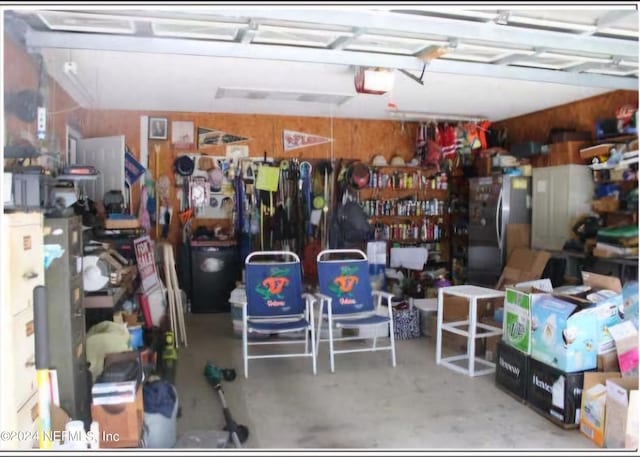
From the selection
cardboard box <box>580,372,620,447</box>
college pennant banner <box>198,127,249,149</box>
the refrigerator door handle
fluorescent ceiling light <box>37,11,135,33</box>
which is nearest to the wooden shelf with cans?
the refrigerator door handle

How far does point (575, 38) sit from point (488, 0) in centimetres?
168

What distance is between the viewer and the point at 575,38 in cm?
326

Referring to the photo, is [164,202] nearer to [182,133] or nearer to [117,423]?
[182,133]

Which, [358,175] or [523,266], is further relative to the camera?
[358,175]

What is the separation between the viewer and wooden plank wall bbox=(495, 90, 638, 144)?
5207 mm

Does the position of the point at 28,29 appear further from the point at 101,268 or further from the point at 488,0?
the point at 488,0

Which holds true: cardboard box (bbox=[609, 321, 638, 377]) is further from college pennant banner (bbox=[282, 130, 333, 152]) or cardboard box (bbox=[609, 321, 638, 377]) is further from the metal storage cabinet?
college pennant banner (bbox=[282, 130, 333, 152])

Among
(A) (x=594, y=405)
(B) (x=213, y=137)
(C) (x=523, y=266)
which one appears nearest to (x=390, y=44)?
(A) (x=594, y=405)

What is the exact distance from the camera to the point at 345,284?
460 cm

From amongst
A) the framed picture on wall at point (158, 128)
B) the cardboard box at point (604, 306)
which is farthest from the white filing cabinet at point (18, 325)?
the framed picture on wall at point (158, 128)

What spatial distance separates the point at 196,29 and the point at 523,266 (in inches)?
160

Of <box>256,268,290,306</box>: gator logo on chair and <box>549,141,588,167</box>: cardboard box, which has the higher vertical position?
<box>549,141,588,167</box>: cardboard box

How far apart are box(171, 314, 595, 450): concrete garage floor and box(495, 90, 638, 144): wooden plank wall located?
3.05 metres

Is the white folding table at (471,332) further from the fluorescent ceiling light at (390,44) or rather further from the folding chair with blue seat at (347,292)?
the fluorescent ceiling light at (390,44)
